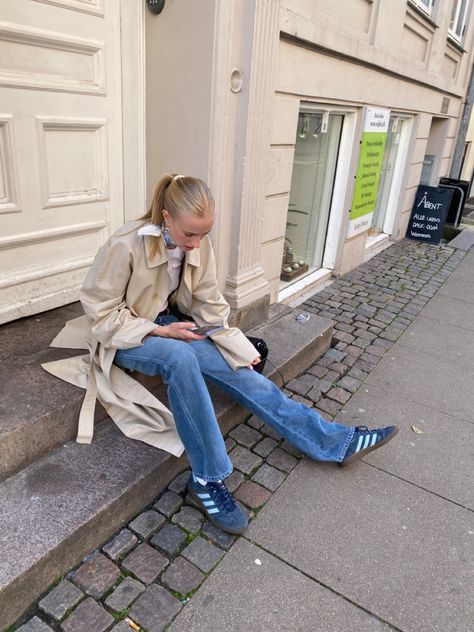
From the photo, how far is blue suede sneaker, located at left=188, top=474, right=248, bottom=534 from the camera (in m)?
2.27

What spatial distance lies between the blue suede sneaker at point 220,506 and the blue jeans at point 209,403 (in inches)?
3.5

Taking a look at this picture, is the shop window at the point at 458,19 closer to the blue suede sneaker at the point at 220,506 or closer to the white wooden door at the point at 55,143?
the white wooden door at the point at 55,143

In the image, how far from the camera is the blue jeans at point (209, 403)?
7.31ft

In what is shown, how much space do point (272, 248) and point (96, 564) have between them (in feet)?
9.86

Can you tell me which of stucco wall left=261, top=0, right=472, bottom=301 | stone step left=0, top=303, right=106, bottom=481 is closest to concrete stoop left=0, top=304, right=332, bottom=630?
stone step left=0, top=303, right=106, bottom=481

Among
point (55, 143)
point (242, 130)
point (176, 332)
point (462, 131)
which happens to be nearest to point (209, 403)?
point (176, 332)

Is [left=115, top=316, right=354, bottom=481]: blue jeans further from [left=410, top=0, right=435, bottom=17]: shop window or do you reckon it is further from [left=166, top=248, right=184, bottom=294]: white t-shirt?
[left=410, top=0, right=435, bottom=17]: shop window

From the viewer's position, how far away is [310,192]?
571 cm

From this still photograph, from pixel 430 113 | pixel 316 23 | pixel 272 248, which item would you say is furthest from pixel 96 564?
pixel 430 113

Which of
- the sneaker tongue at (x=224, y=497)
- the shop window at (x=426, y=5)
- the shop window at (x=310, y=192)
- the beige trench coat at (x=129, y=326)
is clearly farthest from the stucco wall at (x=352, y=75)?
the sneaker tongue at (x=224, y=497)

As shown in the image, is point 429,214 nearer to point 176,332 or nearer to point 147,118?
point 147,118

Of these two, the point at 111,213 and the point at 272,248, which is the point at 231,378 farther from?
the point at 272,248

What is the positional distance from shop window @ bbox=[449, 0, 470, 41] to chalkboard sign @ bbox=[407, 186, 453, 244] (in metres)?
2.76

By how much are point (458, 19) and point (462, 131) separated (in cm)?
222
